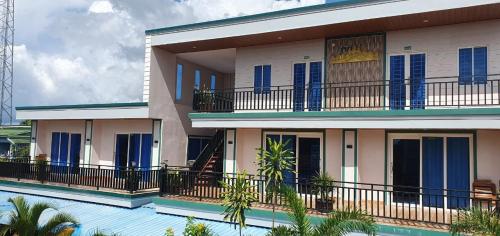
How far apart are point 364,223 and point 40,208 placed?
8.62 meters

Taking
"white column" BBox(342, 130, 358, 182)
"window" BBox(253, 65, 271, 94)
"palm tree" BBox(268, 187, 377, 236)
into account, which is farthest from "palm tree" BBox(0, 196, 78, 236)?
"window" BBox(253, 65, 271, 94)

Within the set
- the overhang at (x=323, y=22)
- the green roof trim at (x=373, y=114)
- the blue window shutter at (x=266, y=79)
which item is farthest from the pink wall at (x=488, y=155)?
the blue window shutter at (x=266, y=79)

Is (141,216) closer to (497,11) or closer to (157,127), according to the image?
(157,127)

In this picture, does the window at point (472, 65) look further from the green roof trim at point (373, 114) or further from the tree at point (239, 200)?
the tree at point (239, 200)

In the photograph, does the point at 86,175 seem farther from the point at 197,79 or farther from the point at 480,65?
the point at 480,65

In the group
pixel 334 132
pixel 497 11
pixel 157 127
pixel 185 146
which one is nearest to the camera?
pixel 497 11

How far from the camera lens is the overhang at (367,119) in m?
11.4

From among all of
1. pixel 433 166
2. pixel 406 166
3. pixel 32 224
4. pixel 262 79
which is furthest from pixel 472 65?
pixel 32 224

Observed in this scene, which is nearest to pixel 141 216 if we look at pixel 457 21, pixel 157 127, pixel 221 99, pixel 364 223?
pixel 157 127

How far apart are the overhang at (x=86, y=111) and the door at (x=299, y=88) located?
675 centimetres

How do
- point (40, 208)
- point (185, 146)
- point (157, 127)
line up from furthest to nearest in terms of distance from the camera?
point (185, 146) < point (157, 127) < point (40, 208)

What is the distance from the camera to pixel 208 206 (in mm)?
13133

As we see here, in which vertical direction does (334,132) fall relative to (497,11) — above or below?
below

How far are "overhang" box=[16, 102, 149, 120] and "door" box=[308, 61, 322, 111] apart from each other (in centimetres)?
742
